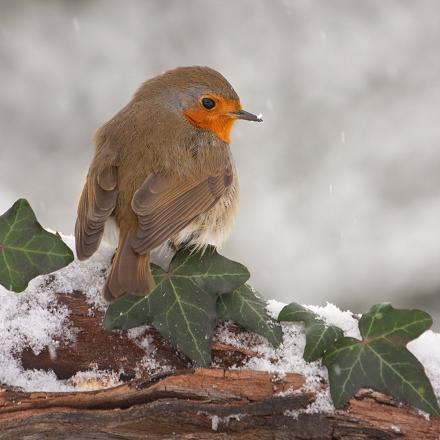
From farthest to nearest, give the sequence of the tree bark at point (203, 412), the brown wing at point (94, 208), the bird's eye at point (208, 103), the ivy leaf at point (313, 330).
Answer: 1. the bird's eye at point (208, 103)
2. the brown wing at point (94, 208)
3. the ivy leaf at point (313, 330)
4. the tree bark at point (203, 412)

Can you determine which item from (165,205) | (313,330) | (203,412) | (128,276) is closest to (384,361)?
(313,330)

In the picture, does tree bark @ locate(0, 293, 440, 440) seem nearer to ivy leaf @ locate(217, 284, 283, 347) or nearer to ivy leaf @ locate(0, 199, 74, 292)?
ivy leaf @ locate(217, 284, 283, 347)

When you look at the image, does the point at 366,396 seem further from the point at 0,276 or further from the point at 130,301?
the point at 0,276

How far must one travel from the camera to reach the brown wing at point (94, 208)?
2.34 metres

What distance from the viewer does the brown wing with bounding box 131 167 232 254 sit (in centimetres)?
249

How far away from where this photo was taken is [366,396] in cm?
198

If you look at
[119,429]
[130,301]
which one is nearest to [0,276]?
[130,301]

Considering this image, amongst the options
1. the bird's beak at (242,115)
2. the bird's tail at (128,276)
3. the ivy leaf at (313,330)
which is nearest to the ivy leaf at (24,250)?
the bird's tail at (128,276)

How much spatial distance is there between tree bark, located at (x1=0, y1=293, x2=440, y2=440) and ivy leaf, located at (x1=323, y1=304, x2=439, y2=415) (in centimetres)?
4

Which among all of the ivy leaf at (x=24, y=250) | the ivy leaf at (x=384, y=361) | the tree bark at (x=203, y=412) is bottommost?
the tree bark at (x=203, y=412)

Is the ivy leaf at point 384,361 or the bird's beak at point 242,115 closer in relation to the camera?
the ivy leaf at point 384,361

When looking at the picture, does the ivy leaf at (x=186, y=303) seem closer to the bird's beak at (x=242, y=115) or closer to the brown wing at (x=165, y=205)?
the brown wing at (x=165, y=205)

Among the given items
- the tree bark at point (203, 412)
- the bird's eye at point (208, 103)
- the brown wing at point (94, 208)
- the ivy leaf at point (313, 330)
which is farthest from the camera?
the bird's eye at point (208, 103)

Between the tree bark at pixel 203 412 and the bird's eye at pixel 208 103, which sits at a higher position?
the bird's eye at pixel 208 103
